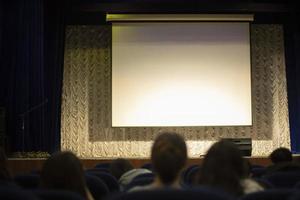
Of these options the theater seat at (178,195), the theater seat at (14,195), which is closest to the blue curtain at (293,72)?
the theater seat at (178,195)

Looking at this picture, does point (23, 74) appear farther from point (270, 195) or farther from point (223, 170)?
point (270, 195)

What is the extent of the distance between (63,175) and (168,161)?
0.72 meters

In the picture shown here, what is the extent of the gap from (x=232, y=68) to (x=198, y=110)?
1.17 metres

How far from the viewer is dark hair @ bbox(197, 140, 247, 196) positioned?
2.79 metres

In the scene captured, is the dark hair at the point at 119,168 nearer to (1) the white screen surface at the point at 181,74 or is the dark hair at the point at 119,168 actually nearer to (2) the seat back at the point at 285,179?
(2) the seat back at the point at 285,179

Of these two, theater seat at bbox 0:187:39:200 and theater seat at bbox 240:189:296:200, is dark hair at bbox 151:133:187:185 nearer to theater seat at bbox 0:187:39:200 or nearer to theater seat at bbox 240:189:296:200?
theater seat at bbox 240:189:296:200

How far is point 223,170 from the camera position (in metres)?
2.81

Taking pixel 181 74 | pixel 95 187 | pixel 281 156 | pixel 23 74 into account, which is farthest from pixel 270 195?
pixel 181 74

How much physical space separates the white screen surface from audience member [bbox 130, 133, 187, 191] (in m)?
9.21

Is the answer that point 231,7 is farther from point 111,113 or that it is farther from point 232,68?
point 111,113

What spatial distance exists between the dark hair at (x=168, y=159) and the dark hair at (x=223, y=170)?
8.4 inches

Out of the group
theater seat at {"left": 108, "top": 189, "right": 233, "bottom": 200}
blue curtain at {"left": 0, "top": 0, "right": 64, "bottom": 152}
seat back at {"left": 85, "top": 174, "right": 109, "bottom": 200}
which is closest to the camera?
theater seat at {"left": 108, "top": 189, "right": 233, "bottom": 200}

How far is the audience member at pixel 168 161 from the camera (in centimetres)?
258

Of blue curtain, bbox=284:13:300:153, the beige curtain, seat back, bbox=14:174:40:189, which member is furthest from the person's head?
blue curtain, bbox=284:13:300:153
